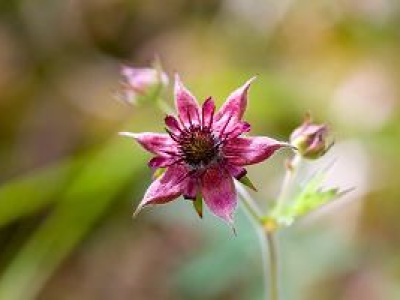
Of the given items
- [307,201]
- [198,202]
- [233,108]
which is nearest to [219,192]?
[198,202]

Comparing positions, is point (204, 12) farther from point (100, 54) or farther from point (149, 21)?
point (100, 54)

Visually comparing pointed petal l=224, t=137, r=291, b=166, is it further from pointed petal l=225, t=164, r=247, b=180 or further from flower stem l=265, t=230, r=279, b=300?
flower stem l=265, t=230, r=279, b=300

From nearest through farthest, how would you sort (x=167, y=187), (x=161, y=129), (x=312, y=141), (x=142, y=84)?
1. (x=167, y=187)
2. (x=312, y=141)
3. (x=142, y=84)
4. (x=161, y=129)

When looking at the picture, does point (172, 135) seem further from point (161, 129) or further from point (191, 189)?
point (161, 129)

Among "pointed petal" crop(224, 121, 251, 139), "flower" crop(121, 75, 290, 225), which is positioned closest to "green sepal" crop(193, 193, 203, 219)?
"flower" crop(121, 75, 290, 225)

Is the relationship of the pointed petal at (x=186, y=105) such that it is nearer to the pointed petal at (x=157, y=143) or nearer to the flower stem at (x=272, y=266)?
the pointed petal at (x=157, y=143)

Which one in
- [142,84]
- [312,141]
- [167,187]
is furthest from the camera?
[142,84]
